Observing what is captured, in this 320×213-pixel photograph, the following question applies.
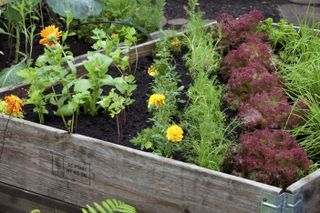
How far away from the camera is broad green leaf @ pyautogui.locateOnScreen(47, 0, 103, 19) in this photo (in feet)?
14.8

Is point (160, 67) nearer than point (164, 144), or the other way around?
point (164, 144)

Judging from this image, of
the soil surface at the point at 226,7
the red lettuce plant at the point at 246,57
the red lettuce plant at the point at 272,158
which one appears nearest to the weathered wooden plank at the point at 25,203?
the red lettuce plant at the point at 272,158

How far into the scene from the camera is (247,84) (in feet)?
12.3

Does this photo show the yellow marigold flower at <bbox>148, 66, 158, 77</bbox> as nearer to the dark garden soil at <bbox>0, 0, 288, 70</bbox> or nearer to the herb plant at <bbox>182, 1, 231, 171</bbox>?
the herb plant at <bbox>182, 1, 231, 171</bbox>

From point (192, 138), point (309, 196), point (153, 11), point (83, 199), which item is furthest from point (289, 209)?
point (153, 11)

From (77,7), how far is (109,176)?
168 cm

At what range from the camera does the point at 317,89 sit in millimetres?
3742

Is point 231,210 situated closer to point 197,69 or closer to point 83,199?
point 83,199

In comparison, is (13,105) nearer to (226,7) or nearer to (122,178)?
(122,178)

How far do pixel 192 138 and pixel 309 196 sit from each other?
678 mm

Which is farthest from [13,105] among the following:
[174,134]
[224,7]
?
[224,7]

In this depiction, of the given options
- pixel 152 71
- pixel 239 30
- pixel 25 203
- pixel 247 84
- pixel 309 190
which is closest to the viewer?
pixel 309 190

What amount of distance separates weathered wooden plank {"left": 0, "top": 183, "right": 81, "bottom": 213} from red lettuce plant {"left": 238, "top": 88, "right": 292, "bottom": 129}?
37.7 inches

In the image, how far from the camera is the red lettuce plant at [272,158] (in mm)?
2938
